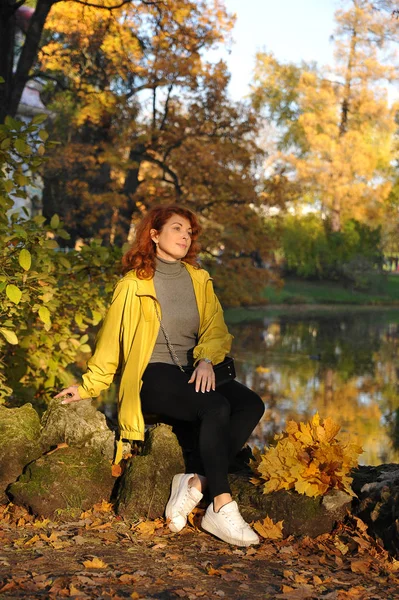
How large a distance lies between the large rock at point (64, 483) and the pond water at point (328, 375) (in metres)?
1.40

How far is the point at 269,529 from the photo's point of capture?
3980 mm

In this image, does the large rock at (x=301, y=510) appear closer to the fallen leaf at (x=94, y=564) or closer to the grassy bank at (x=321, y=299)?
the fallen leaf at (x=94, y=564)

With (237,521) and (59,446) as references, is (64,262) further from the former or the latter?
(237,521)

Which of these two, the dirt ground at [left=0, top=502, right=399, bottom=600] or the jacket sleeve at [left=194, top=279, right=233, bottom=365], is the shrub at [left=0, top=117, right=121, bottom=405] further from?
the dirt ground at [left=0, top=502, right=399, bottom=600]

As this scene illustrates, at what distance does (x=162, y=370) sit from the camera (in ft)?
14.3

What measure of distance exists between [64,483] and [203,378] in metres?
0.96

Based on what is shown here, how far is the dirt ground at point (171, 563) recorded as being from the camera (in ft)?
10.7

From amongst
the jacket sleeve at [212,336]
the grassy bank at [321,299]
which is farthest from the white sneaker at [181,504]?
the grassy bank at [321,299]

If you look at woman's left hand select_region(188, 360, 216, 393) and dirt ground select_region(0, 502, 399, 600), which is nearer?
dirt ground select_region(0, 502, 399, 600)

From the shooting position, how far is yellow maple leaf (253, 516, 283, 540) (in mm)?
3963

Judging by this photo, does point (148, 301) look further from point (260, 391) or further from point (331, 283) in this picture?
point (331, 283)

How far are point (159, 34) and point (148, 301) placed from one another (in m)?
13.7

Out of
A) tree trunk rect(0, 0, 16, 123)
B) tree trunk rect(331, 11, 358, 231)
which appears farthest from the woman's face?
tree trunk rect(331, 11, 358, 231)

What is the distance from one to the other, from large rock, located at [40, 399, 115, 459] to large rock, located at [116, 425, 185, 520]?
24 centimetres
